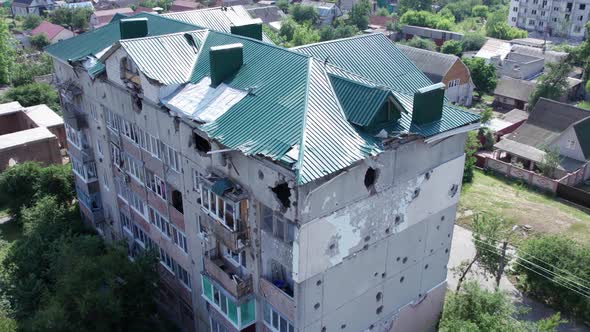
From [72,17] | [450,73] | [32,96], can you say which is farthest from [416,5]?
[32,96]

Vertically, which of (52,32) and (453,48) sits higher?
(52,32)

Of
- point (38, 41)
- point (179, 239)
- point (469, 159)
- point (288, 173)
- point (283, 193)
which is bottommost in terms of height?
point (469, 159)

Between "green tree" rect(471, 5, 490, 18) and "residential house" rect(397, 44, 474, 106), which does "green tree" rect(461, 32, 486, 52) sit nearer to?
"residential house" rect(397, 44, 474, 106)

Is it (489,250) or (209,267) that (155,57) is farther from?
(489,250)

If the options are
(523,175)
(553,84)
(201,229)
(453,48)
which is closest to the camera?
(201,229)

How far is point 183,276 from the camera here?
85.9 ft

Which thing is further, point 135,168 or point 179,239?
point 135,168

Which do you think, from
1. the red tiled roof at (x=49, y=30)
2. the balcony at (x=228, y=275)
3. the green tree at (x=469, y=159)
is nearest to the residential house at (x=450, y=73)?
the green tree at (x=469, y=159)

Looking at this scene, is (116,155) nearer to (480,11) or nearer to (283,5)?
(283,5)

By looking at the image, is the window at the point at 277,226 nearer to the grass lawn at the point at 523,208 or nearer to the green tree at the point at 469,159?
the grass lawn at the point at 523,208

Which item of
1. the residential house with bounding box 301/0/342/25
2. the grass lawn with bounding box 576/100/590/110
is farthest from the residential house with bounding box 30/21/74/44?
the grass lawn with bounding box 576/100/590/110

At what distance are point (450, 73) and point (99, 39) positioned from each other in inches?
1909

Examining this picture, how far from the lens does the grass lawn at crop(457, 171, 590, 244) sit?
1547 inches

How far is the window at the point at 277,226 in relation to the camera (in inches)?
695
